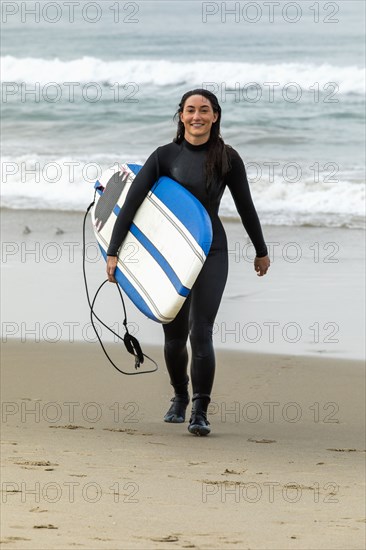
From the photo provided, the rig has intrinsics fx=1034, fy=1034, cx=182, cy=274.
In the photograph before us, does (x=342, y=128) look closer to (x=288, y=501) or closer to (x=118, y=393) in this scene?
(x=118, y=393)

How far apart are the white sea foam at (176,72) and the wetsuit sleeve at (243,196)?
1855cm

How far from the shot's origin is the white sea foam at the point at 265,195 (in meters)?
11.6

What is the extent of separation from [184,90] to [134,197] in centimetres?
2040

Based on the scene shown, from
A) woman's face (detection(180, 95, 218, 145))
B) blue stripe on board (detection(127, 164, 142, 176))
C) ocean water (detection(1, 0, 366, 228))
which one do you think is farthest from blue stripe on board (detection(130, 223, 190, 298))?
ocean water (detection(1, 0, 366, 228))

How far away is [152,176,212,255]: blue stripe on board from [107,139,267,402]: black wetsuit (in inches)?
1.5

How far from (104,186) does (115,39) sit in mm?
27807

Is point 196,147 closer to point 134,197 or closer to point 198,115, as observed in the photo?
point 198,115

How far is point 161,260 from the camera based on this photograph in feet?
15.7

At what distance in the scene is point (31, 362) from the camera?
6.19 meters

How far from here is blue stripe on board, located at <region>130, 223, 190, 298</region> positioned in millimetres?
4637

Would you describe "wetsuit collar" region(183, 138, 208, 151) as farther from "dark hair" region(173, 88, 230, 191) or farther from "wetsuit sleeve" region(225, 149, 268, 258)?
"wetsuit sleeve" region(225, 149, 268, 258)

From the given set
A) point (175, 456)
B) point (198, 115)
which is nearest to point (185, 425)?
point (175, 456)

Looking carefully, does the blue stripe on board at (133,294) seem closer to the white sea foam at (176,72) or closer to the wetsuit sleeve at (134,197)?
the wetsuit sleeve at (134,197)

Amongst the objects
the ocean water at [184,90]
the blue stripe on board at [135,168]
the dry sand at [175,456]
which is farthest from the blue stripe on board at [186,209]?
the ocean water at [184,90]
